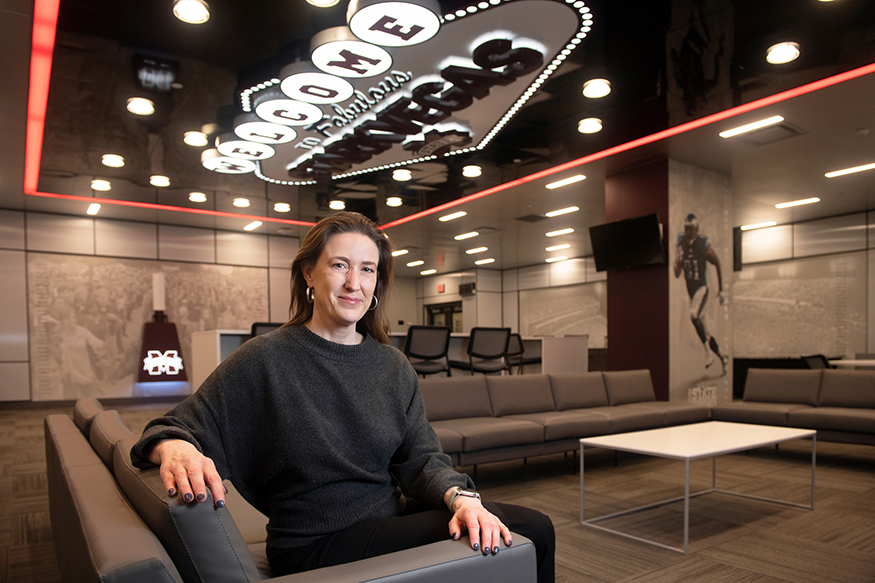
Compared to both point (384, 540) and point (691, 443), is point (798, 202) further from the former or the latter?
point (384, 540)

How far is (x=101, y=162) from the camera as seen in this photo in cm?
655

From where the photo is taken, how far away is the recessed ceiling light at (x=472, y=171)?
6.87 meters

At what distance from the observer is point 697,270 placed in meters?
6.84

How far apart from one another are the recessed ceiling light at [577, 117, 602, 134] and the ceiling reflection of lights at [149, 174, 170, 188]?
16.4 ft

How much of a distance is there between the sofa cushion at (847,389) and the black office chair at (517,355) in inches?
156

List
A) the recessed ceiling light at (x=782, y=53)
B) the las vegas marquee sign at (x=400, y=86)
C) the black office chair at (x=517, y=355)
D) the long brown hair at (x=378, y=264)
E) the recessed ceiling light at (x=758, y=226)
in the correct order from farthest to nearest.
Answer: the recessed ceiling light at (x=758, y=226) < the black office chair at (x=517, y=355) < the recessed ceiling light at (x=782, y=53) < the las vegas marquee sign at (x=400, y=86) < the long brown hair at (x=378, y=264)

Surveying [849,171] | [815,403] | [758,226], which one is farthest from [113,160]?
[758,226]

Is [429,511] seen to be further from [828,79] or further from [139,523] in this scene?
[828,79]

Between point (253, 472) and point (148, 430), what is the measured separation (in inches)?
10.0

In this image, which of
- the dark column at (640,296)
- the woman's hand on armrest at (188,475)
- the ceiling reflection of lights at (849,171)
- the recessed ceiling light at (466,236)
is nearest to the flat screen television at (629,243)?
the dark column at (640,296)

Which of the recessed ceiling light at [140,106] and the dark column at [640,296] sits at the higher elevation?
the recessed ceiling light at [140,106]

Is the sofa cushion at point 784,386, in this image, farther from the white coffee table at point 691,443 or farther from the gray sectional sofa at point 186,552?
the gray sectional sofa at point 186,552

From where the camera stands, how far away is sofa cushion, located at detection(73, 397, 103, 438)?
7.49ft

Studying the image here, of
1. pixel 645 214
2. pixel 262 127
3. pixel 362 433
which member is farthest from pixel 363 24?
pixel 645 214
